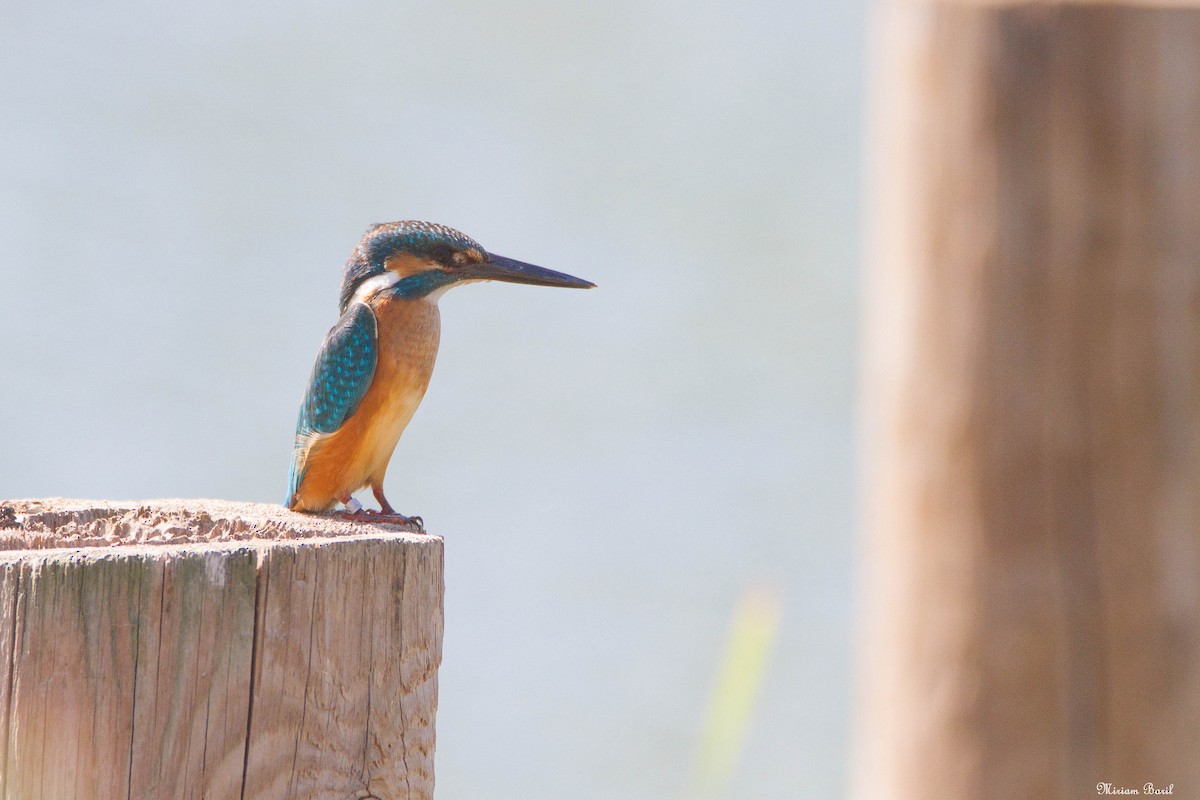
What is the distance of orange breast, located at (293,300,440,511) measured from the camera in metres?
3.11

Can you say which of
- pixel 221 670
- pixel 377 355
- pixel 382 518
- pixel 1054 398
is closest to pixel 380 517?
pixel 382 518

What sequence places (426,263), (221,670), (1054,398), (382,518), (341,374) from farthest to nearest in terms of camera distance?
(426,263), (341,374), (382,518), (221,670), (1054,398)

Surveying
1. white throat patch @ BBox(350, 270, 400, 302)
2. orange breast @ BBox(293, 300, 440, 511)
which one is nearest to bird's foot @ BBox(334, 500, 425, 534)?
orange breast @ BBox(293, 300, 440, 511)

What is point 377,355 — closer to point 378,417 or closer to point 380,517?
point 378,417

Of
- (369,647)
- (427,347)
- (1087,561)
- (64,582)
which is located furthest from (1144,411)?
(427,347)

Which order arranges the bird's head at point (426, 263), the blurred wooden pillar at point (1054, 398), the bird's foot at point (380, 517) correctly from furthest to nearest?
the bird's head at point (426, 263) < the bird's foot at point (380, 517) < the blurred wooden pillar at point (1054, 398)

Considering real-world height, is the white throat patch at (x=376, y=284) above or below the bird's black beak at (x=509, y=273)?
below

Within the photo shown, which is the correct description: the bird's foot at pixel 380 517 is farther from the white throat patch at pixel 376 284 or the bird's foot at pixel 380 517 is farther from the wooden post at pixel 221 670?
the wooden post at pixel 221 670

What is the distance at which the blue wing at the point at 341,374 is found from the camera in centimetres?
308

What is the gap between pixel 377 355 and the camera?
3115 mm

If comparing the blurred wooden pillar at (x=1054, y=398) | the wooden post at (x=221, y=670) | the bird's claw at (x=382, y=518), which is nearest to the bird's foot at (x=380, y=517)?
the bird's claw at (x=382, y=518)

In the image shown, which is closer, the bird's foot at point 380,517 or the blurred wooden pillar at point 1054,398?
the blurred wooden pillar at point 1054,398

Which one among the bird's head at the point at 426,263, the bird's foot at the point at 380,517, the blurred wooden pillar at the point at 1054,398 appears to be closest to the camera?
the blurred wooden pillar at the point at 1054,398

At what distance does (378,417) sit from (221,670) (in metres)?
1.53
